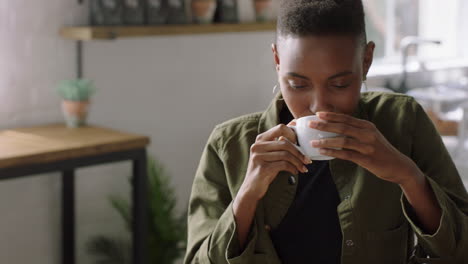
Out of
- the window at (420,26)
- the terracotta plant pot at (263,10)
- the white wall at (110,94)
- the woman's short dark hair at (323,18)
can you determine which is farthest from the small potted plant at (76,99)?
the window at (420,26)

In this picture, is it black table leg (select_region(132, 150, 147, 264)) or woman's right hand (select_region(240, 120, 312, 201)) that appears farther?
black table leg (select_region(132, 150, 147, 264))

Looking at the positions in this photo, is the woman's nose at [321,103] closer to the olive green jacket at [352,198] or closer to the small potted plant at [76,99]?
the olive green jacket at [352,198]

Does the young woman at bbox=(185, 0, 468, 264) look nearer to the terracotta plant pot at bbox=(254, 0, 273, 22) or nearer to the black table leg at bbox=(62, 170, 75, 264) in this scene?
the black table leg at bbox=(62, 170, 75, 264)

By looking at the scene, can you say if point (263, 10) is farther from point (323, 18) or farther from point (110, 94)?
point (323, 18)

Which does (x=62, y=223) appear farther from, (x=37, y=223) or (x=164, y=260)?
(x=164, y=260)

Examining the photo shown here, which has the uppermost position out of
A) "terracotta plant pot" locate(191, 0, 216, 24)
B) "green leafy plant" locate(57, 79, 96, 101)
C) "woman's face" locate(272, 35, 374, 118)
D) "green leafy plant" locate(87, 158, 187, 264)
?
"terracotta plant pot" locate(191, 0, 216, 24)

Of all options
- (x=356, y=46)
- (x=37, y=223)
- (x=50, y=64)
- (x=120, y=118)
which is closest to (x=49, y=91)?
(x=50, y=64)

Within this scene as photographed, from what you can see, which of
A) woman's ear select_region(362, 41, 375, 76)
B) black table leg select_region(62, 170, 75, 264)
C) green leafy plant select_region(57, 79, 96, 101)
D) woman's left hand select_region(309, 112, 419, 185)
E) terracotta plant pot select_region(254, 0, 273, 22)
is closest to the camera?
woman's left hand select_region(309, 112, 419, 185)

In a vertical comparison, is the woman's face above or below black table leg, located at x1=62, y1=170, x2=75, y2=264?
above

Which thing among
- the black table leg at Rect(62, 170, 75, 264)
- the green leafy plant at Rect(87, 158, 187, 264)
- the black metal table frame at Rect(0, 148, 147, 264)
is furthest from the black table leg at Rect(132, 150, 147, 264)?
the black table leg at Rect(62, 170, 75, 264)

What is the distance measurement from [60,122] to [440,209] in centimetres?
231

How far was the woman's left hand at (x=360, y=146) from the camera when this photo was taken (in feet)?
3.21

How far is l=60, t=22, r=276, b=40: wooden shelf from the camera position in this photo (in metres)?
2.95

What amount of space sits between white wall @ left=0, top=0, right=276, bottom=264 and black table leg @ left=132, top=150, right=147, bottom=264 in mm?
452
